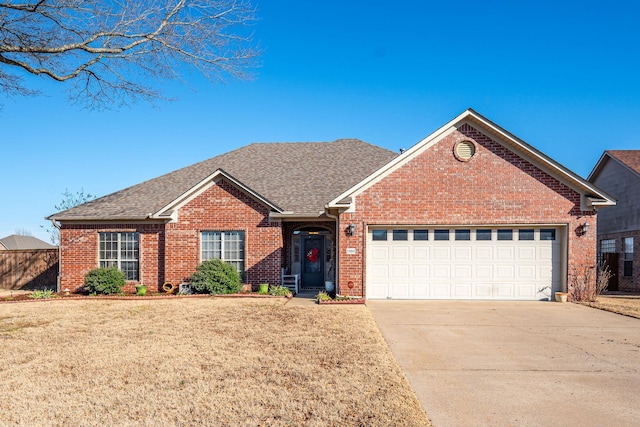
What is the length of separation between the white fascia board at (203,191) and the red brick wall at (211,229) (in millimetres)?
165

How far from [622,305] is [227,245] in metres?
13.5

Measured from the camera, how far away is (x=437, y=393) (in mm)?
5785

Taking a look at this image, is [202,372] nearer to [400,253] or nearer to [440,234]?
[400,253]

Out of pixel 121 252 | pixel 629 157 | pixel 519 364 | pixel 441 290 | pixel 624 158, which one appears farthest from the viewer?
pixel 629 157

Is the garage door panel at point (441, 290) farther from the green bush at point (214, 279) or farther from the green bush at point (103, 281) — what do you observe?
the green bush at point (103, 281)

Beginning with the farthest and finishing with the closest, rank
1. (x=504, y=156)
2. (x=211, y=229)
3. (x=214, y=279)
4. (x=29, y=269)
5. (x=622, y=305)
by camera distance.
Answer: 1. (x=29, y=269)
2. (x=211, y=229)
3. (x=214, y=279)
4. (x=504, y=156)
5. (x=622, y=305)

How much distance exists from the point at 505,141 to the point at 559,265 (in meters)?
4.45

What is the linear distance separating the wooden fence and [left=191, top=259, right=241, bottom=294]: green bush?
8.60 m

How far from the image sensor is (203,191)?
17.0m

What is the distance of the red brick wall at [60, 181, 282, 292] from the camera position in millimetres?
16766

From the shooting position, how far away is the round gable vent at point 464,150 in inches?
577

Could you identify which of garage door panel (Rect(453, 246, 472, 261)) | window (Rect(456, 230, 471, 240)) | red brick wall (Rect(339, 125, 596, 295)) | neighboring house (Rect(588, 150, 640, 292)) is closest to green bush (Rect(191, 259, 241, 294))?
red brick wall (Rect(339, 125, 596, 295))

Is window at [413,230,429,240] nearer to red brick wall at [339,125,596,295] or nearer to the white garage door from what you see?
the white garage door

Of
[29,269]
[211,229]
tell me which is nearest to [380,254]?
[211,229]
